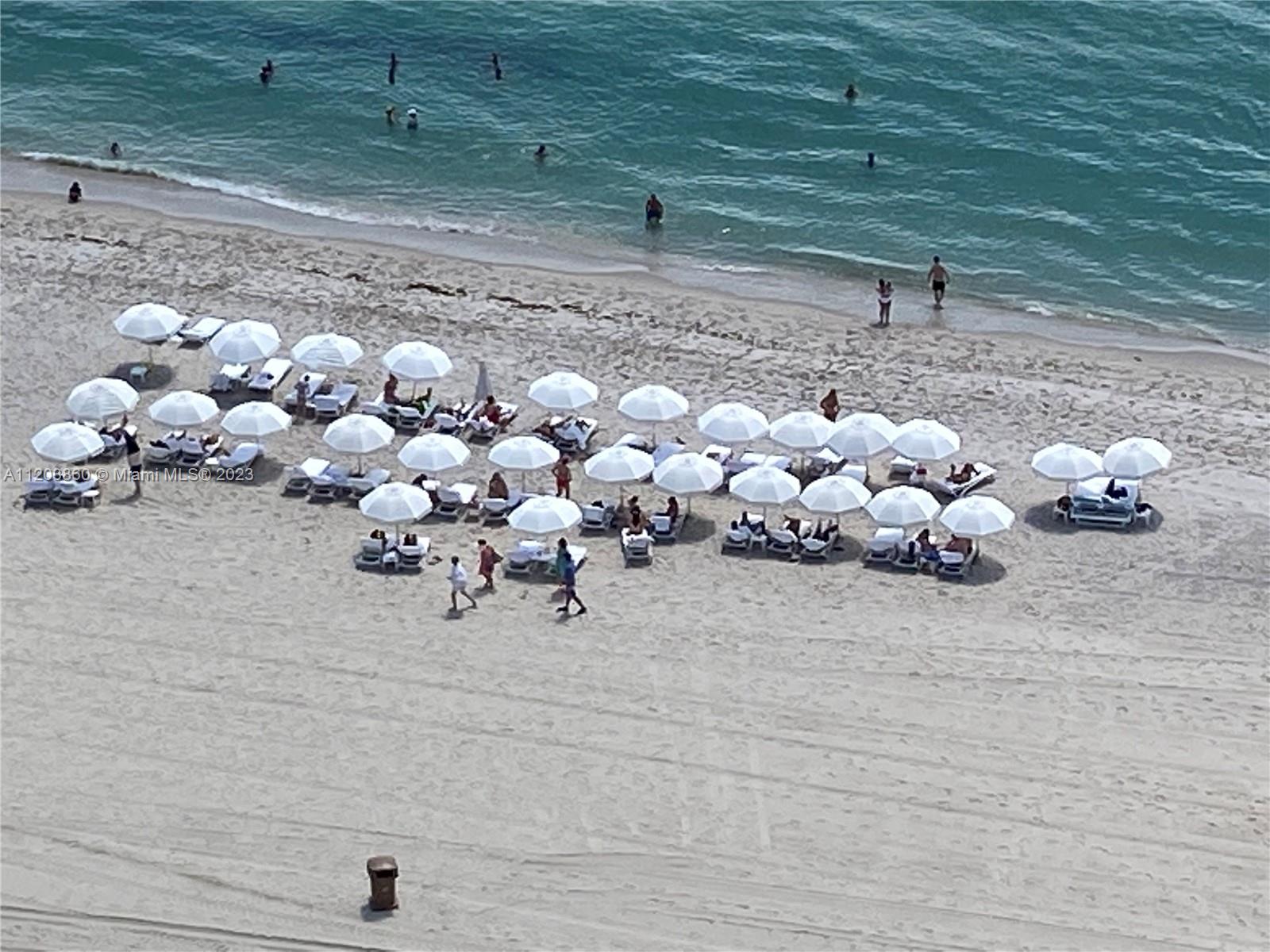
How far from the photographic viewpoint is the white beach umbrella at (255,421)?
32.9 metres

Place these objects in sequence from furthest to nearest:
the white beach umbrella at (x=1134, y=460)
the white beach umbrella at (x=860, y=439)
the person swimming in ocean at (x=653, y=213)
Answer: the person swimming in ocean at (x=653, y=213) → the white beach umbrella at (x=860, y=439) → the white beach umbrella at (x=1134, y=460)

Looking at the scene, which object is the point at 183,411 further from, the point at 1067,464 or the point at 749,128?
the point at 749,128

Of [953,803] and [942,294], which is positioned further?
[942,294]

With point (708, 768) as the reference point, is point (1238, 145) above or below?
above

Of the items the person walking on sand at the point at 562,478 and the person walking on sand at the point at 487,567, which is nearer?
the person walking on sand at the point at 487,567

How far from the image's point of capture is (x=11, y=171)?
48125 millimetres

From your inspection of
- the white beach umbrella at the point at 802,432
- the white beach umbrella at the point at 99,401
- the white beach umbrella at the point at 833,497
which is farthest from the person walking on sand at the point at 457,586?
the white beach umbrella at the point at 99,401

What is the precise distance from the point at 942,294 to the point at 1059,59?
14.3 meters

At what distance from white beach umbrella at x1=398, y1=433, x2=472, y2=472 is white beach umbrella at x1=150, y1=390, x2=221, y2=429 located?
11.0 ft

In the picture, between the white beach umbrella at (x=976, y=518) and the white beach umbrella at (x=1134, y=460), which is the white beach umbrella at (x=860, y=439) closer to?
the white beach umbrella at (x=976, y=518)

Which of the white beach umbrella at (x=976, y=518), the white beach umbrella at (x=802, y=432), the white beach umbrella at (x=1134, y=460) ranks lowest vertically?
the white beach umbrella at (x=976, y=518)

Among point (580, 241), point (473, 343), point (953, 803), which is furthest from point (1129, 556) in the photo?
point (580, 241)

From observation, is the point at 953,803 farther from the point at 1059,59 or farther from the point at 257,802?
the point at 1059,59

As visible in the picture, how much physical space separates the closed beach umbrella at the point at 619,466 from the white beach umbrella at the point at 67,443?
7.37 m
